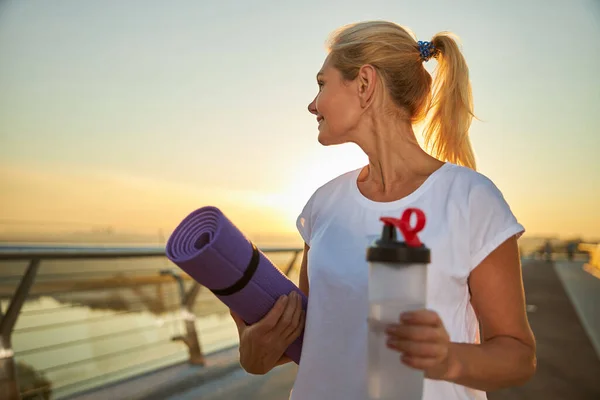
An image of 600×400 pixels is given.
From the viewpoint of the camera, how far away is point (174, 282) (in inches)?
179

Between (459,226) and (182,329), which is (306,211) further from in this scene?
(182,329)

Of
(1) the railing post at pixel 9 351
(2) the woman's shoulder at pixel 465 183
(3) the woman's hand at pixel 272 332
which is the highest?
(2) the woman's shoulder at pixel 465 183

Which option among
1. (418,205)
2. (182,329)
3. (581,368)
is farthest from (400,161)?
(581,368)

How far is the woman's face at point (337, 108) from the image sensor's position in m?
1.42

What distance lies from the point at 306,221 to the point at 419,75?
47 cm

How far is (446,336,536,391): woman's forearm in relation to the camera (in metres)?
0.98

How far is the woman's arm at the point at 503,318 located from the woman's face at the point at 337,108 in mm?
463

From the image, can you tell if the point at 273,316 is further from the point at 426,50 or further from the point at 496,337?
the point at 426,50

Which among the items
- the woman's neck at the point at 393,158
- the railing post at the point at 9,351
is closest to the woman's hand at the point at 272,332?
the woman's neck at the point at 393,158

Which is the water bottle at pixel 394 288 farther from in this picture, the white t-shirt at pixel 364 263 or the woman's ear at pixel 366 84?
the woman's ear at pixel 366 84

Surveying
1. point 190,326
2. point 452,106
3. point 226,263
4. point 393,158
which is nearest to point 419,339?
point 226,263

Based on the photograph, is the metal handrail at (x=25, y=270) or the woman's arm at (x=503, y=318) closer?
the woman's arm at (x=503, y=318)

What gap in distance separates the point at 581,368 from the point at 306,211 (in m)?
4.75

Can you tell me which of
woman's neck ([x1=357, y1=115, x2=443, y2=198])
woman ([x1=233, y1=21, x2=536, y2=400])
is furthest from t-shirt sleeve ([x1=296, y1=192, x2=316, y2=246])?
woman's neck ([x1=357, y1=115, x2=443, y2=198])
